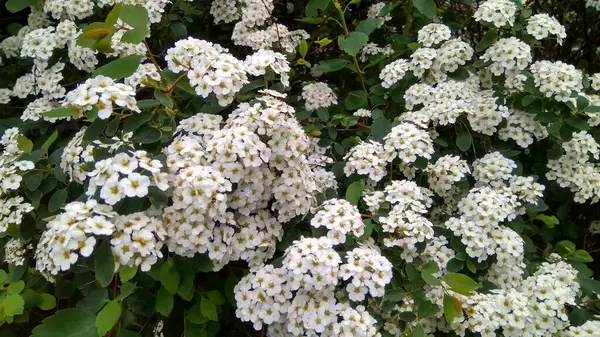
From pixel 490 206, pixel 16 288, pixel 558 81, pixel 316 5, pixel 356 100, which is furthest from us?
pixel 356 100

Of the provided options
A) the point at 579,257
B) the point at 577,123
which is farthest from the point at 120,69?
the point at 579,257

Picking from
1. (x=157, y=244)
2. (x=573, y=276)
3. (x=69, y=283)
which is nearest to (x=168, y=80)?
(x=157, y=244)

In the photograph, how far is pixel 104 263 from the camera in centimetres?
163

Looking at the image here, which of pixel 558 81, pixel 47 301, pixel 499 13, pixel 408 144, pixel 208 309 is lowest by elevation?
pixel 47 301

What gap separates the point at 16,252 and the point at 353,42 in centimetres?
182

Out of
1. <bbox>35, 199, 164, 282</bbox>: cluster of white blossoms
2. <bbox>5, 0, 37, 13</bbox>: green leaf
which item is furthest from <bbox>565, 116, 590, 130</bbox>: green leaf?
<bbox>5, 0, 37, 13</bbox>: green leaf

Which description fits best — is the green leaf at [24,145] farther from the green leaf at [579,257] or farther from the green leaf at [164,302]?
the green leaf at [579,257]

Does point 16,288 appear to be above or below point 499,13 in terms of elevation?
below

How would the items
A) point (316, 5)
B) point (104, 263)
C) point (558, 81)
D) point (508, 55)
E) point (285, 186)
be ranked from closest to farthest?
point (104, 263) < point (285, 186) < point (558, 81) < point (508, 55) < point (316, 5)

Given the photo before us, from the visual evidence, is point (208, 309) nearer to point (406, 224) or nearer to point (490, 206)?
point (406, 224)

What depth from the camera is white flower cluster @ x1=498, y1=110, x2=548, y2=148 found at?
8.59ft

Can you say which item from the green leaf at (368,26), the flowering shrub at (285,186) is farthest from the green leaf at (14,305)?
the green leaf at (368,26)

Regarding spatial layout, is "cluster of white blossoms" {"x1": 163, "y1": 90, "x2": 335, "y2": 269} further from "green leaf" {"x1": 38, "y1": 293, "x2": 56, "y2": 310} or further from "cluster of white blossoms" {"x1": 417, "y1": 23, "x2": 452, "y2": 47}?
"cluster of white blossoms" {"x1": 417, "y1": 23, "x2": 452, "y2": 47}

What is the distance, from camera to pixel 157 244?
1.73 metres
